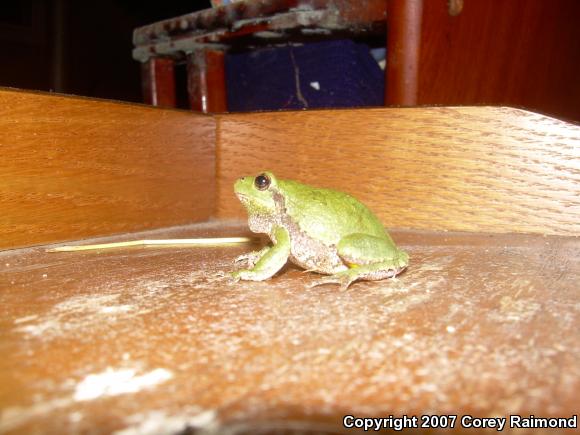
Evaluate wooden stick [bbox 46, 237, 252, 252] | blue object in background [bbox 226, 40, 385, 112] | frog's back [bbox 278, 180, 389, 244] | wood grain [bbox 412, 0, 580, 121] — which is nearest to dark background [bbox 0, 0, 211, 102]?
blue object in background [bbox 226, 40, 385, 112]

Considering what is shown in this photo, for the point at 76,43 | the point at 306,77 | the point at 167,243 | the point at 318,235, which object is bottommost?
the point at 167,243

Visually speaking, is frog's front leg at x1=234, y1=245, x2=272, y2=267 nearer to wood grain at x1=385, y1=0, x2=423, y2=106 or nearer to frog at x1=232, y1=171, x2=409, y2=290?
frog at x1=232, y1=171, x2=409, y2=290

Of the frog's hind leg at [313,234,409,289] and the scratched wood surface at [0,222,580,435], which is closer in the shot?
the scratched wood surface at [0,222,580,435]

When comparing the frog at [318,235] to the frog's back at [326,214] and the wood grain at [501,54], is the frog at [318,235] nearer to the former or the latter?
the frog's back at [326,214]

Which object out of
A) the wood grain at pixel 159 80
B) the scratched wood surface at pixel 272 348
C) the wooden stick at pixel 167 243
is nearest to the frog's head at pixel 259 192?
the scratched wood surface at pixel 272 348

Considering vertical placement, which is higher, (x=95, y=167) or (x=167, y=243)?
(x=95, y=167)

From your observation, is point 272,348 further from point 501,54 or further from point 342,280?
point 501,54

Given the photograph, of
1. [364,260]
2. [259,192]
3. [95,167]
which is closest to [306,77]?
[95,167]
